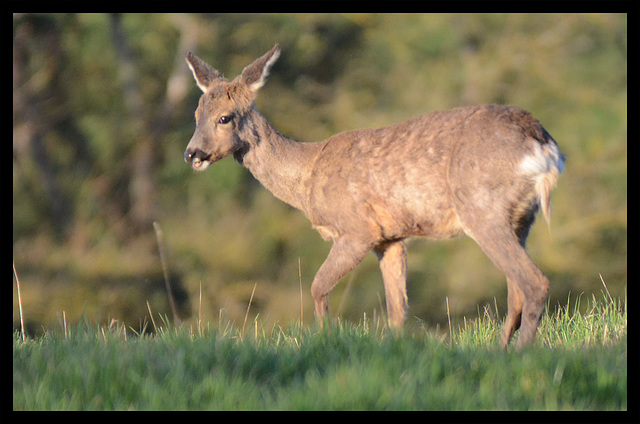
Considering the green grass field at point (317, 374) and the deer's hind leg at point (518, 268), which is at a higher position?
the deer's hind leg at point (518, 268)

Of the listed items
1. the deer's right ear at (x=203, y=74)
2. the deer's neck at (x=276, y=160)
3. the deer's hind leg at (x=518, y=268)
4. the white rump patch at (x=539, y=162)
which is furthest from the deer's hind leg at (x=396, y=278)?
the deer's right ear at (x=203, y=74)

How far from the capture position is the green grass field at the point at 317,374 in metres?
3.85

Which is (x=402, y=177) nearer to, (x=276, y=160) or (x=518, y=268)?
(x=518, y=268)

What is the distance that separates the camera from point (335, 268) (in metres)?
6.20

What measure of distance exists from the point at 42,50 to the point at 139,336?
15.0 m

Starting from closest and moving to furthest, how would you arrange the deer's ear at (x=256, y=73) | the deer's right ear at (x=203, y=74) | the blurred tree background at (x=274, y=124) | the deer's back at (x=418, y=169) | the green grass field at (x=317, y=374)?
1. the green grass field at (x=317, y=374)
2. the deer's back at (x=418, y=169)
3. the deer's ear at (x=256, y=73)
4. the deer's right ear at (x=203, y=74)
5. the blurred tree background at (x=274, y=124)

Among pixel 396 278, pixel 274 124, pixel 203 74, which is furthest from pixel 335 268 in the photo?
pixel 274 124

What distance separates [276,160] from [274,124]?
11.0 metres

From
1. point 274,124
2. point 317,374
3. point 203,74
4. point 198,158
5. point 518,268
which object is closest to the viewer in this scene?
point 317,374

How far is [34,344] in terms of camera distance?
5.13 metres

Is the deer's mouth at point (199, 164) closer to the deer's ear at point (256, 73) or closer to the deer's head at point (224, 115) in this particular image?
the deer's head at point (224, 115)

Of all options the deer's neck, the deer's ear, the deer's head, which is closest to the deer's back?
the deer's neck

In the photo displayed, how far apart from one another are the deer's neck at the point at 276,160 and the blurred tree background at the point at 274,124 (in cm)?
904
